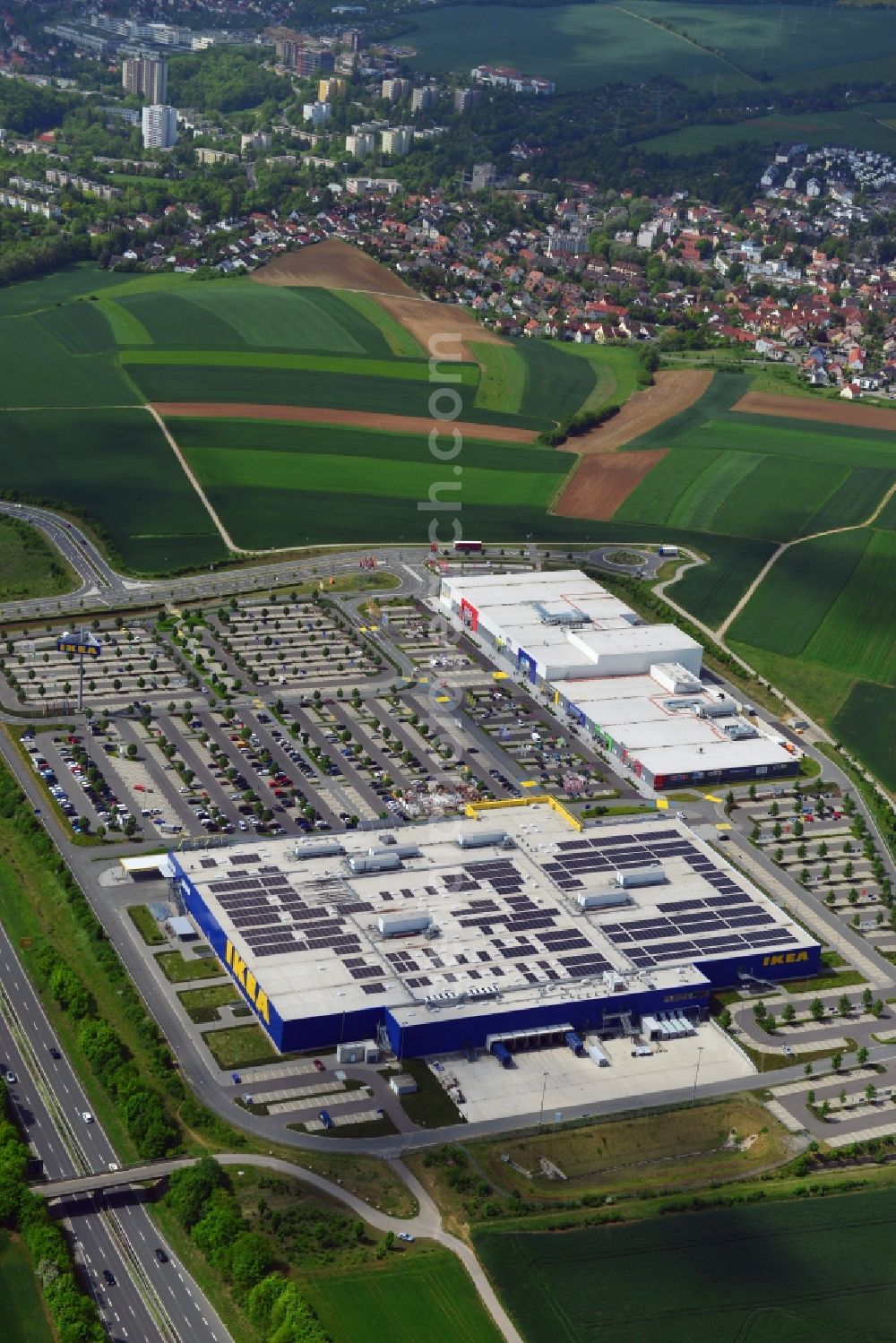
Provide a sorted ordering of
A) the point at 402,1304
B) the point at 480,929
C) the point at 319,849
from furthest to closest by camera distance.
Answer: the point at 319,849 → the point at 480,929 → the point at 402,1304

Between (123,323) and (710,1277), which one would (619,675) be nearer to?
(710,1277)

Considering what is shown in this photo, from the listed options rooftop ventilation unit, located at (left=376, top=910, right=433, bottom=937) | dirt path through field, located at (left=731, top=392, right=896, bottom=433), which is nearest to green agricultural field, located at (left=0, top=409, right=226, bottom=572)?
rooftop ventilation unit, located at (left=376, top=910, right=433, bottom=937)

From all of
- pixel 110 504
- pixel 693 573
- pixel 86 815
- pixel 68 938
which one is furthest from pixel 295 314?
pixel 68 938

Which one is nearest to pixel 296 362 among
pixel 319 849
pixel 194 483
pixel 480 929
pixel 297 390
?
pixel 297 390

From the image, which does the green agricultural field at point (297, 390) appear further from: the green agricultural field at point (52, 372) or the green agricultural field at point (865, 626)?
the green agricultural field at point (865, 626)

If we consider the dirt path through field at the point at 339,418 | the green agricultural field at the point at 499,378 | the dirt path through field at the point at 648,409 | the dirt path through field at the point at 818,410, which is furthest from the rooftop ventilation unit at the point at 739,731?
the dirt path through field at the point at 818,410

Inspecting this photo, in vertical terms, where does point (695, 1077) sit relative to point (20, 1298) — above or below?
below
